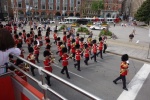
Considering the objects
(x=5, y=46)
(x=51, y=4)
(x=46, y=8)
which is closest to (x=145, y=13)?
(x=51, y=4)

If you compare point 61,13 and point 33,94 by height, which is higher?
point 61,13

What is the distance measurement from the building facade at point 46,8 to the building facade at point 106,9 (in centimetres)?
387

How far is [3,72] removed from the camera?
3.57m

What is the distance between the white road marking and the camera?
315 inches

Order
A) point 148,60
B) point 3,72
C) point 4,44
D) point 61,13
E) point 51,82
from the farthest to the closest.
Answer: point 61,13 → point 148,60 → point 51,82 → point 3,72 → point 4,44

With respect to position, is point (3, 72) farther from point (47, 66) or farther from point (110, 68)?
point (110, 68)

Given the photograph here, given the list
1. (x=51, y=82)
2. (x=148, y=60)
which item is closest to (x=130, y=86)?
(x=51, y=82)

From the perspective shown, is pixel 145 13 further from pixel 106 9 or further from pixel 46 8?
pixel 46 8

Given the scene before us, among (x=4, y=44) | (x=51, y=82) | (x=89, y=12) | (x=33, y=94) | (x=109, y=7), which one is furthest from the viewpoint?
(x=109, y=7)

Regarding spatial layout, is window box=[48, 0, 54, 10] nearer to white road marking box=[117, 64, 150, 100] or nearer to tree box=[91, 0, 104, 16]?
tree box=[91, 0, 104, 16]

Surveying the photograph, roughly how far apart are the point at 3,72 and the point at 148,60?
1355 centimetres

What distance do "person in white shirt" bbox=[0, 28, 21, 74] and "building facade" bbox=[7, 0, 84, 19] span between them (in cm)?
6570

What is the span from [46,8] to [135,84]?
71.2m

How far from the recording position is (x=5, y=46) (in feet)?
11.0
